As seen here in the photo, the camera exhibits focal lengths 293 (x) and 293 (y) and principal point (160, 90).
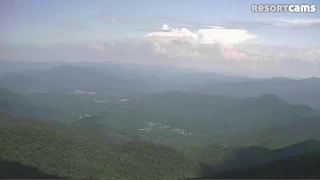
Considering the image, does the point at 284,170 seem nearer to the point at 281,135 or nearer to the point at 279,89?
the point at 281,135

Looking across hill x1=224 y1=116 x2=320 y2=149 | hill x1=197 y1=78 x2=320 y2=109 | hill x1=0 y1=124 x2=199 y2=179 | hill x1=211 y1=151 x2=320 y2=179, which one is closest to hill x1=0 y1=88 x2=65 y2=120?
hill x1=0 y1=124 x2=199 y2=179

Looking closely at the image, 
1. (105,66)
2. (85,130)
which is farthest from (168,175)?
(105,66)

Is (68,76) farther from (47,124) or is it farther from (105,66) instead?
(47,124)

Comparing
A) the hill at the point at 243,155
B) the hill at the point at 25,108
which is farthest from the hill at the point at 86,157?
the hill at the point at 25,108

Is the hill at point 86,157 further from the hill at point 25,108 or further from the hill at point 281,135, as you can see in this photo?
the hill at point 25,108

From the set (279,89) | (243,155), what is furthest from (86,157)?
(279,89)

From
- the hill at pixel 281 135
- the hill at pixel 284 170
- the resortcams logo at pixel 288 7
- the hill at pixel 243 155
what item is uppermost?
the resortcams logo at pixel 288 7

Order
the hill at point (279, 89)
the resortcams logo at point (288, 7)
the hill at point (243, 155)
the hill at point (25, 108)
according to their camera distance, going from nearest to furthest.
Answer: the resortcams logo at point (288, 7) < the hill at point (243, 155) < the hill at point (25, 108) < the hill at point (279, 89)

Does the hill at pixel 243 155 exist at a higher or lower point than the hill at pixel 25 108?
lower
